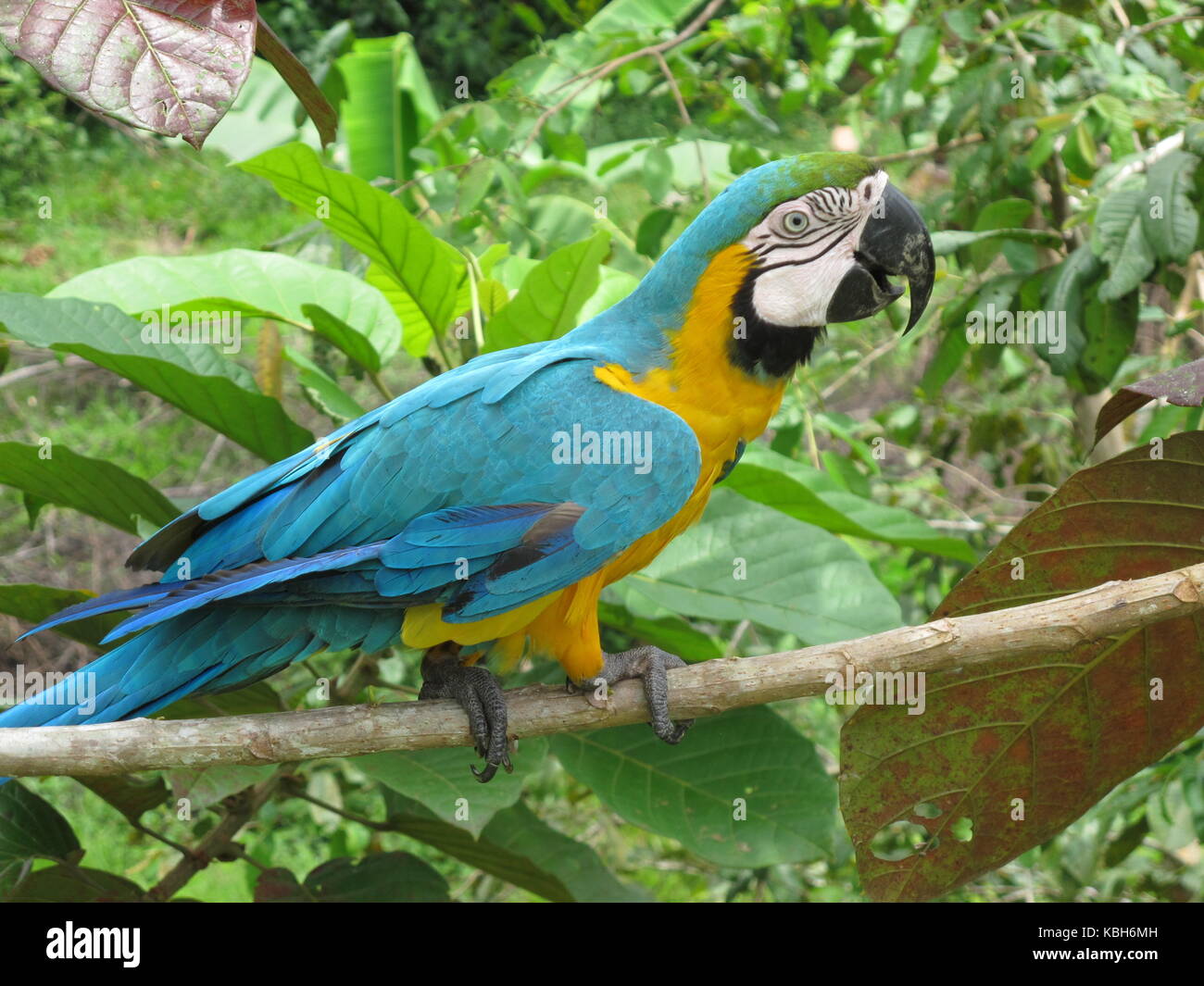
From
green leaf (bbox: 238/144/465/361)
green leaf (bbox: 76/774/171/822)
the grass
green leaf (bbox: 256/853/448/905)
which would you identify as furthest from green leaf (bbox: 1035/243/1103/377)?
the grass

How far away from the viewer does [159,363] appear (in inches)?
60.0

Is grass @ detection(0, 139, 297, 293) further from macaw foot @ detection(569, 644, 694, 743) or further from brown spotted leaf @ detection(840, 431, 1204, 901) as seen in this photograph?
brown spotted leaf @ detection(840, 431, 1204, 901)

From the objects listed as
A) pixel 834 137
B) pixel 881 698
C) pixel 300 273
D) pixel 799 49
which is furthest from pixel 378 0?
pixel 881 698

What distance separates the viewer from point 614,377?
145cm

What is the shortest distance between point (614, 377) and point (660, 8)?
211 cm

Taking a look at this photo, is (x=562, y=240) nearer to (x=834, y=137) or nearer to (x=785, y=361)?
(x=785, y=361)

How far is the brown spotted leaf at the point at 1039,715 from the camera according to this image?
49.1 inches

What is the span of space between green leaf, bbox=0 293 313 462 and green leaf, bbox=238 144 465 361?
0.29m

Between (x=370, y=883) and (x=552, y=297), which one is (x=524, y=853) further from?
(x=552, y=297)

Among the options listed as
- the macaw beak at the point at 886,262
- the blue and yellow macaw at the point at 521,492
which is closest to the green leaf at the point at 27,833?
the blue and yellow macaw at the point at 521,492

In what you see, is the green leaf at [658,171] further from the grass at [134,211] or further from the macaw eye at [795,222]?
the grass at [134,211]

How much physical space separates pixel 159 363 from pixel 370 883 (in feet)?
2.86

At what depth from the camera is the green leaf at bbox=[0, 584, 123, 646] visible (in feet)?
5.08

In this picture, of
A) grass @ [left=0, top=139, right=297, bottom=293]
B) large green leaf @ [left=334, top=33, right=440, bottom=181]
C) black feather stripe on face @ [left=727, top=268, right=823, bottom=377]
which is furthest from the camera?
grass @ [left=0, top=139, right=297, bottom=293]
